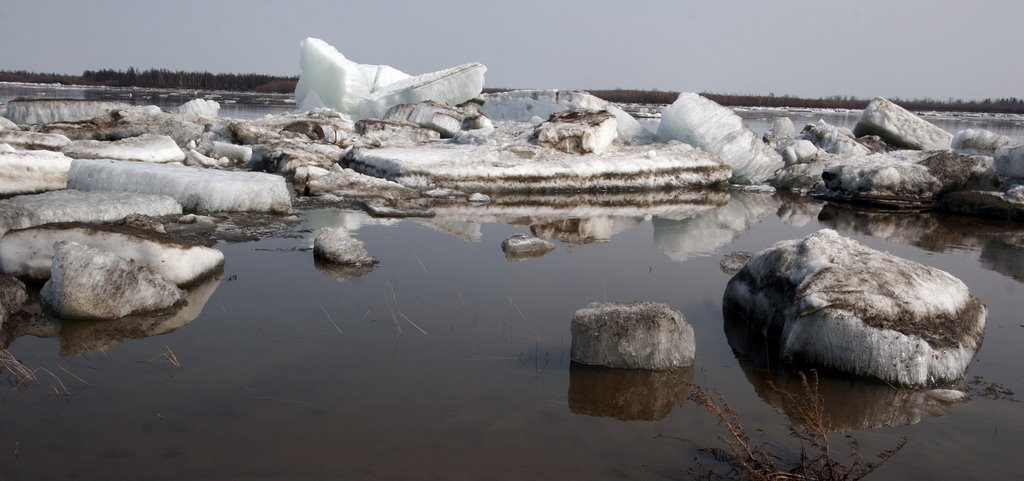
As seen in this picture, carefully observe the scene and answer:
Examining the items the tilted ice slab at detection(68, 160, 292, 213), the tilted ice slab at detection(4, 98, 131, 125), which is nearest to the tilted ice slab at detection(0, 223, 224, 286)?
the tilted ice slab at detection(68, 160, 292, 213)

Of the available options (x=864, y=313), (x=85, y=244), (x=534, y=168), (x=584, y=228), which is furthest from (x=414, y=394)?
(x=534, y=168)

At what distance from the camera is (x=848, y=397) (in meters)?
3.42

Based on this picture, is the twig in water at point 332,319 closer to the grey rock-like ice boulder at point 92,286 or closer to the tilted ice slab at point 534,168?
the grey rock-like ice boulder at point 92,286

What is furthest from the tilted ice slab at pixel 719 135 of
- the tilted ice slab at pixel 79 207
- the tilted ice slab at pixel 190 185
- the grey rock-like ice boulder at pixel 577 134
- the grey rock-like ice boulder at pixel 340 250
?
the tilted ice slab at pixel 79 207

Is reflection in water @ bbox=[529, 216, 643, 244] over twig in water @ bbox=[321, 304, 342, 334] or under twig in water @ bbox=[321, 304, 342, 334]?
under

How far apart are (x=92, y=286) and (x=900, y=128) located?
55.7 feet

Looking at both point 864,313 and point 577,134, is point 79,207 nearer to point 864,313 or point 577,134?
point 864,313

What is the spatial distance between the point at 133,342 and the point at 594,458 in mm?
2280

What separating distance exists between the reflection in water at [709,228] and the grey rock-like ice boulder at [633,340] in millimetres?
2776

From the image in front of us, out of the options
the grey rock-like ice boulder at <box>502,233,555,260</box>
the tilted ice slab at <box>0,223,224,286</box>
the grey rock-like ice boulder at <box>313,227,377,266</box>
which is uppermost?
the tilted ice slab at <box>0,223,224,286</box>

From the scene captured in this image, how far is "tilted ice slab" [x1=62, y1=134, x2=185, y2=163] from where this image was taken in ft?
30.9

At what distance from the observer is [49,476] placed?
94.7 inches

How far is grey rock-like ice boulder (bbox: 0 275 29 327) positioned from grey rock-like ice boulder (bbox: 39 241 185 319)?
10 cm

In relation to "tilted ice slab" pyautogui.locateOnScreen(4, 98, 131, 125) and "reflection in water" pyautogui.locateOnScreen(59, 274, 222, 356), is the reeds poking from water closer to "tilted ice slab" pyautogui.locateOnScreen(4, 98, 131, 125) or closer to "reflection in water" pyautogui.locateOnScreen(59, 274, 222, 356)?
"reflection in water" pyautogui.locateOnScreen(59, 274, 222, 356)
